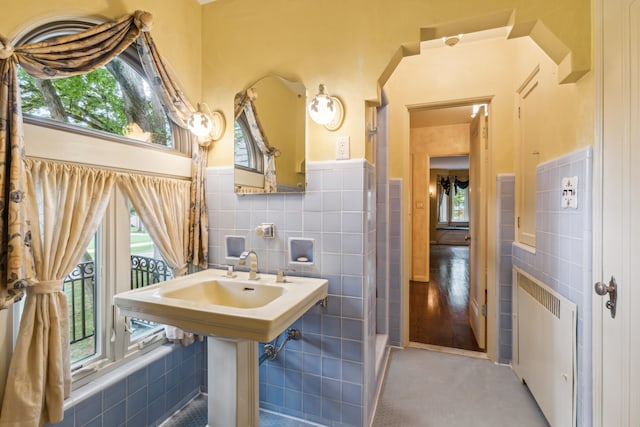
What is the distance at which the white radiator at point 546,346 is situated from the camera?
1.39m

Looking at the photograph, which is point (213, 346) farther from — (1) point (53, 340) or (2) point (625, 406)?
(2) point (625, 406)

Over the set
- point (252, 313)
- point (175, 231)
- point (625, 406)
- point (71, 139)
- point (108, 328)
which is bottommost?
point (625, 406)

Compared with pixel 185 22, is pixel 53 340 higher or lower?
lower

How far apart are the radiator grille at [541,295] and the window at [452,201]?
28.6ft

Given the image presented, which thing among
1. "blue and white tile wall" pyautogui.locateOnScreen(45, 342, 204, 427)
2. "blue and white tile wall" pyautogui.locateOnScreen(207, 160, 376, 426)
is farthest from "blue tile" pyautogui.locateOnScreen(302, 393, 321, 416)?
A: "blue and white tile wall" pyautogui.locateOnScreen(45, 342, 204, 427)

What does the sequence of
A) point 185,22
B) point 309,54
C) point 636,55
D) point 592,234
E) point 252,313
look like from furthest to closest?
point 185,22 → point 309,54 → point 592,234 → point 252,313 → point 636,55

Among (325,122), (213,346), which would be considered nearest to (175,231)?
(213,346)

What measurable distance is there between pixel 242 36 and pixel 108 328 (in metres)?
1.88

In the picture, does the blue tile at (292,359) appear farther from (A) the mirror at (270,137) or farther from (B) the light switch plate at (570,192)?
(B) the light switch plate at (570,192)

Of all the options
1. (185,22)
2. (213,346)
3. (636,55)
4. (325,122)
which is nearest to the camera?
(636,55)

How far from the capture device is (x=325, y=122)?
1.56 meters

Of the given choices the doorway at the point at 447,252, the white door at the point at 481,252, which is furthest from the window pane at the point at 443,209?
the white door at the point at 481,252

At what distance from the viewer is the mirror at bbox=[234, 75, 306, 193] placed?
1.69 meters

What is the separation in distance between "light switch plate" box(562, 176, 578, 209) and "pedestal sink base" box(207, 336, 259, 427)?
1.72 m
